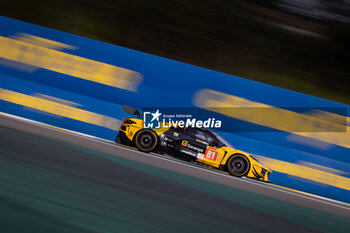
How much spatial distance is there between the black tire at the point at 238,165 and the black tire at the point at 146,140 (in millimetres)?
1342

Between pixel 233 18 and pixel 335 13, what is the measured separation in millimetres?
2363

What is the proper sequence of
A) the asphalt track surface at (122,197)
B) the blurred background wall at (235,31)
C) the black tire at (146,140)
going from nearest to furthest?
the asphalt track surface at (122,197) < the black tire at (146,140) < the blurred background wall at (235,31)

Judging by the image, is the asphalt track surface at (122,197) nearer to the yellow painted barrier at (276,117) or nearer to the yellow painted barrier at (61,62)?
the yellow painted barrier at (276,117)

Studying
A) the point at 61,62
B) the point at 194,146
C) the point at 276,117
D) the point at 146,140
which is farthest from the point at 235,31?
the point at 61,62

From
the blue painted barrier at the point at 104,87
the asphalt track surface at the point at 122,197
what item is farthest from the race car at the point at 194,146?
the asphalt track surface at the point at 122,197

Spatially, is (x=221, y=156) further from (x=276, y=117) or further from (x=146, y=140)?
(x=146, y=140)

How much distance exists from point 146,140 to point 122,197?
3039 millimetres

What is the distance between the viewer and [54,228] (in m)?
2.43

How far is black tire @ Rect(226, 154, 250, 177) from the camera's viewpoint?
6156mm

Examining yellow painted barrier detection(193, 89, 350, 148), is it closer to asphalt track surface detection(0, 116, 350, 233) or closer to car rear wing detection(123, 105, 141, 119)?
car rear wing detection(123, 105, 141, 119)

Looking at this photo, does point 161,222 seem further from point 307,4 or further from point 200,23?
point 307,4

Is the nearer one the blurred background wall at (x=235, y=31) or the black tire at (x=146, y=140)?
the black tire at (x=146, y=140)

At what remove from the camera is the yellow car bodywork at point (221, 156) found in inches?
241

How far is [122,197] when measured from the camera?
3275mm
